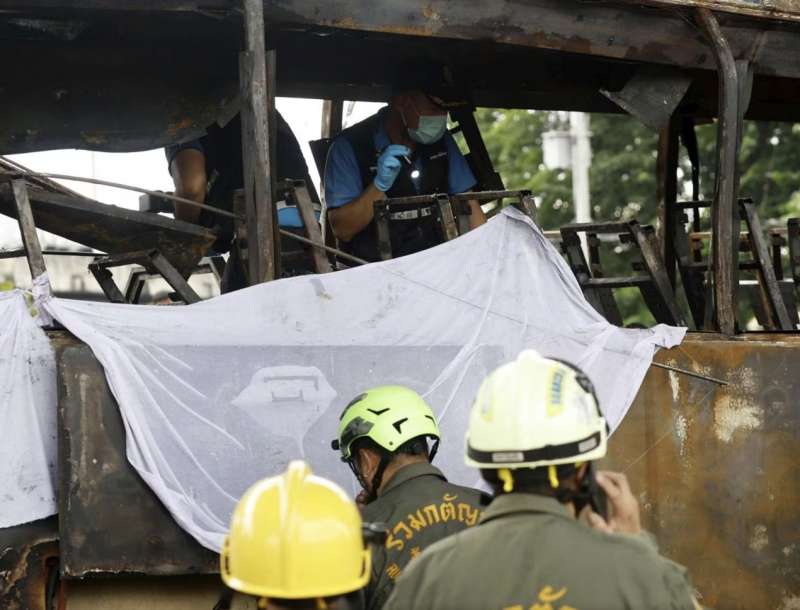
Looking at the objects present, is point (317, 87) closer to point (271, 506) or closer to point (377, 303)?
point (377, 303)

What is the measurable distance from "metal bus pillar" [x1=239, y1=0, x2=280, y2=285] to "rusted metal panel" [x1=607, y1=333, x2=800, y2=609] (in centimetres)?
188

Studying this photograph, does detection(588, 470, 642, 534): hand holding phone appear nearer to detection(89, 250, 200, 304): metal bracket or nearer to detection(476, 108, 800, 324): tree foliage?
detection(89, 250, 200, 304): metal bracket

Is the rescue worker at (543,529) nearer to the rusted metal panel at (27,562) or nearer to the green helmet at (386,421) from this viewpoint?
the green helmet at (386,421)

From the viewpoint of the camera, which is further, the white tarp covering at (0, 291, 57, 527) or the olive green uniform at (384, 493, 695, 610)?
the white tarp covering at (0, 291, 57, 527)

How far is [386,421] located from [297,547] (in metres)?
2.07

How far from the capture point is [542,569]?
9.51 ft

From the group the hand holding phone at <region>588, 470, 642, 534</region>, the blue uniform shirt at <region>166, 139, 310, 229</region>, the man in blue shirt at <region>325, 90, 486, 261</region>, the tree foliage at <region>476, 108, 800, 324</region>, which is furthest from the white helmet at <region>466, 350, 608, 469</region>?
the tree foliage at <region>476, 108, 800, 324</region>

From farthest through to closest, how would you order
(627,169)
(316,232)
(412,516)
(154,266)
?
(627,169), (316,232), (154,266), (412,516)

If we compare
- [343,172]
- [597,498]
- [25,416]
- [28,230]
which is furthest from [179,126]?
[597,498]

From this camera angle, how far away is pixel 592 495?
3.13m

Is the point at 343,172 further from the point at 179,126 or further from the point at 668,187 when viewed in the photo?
the point at 668,187

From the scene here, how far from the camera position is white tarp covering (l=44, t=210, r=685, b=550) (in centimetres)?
562

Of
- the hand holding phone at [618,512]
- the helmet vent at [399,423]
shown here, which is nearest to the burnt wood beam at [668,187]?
the helmet vent at [399,423]

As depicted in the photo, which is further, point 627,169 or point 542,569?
point 627,169
